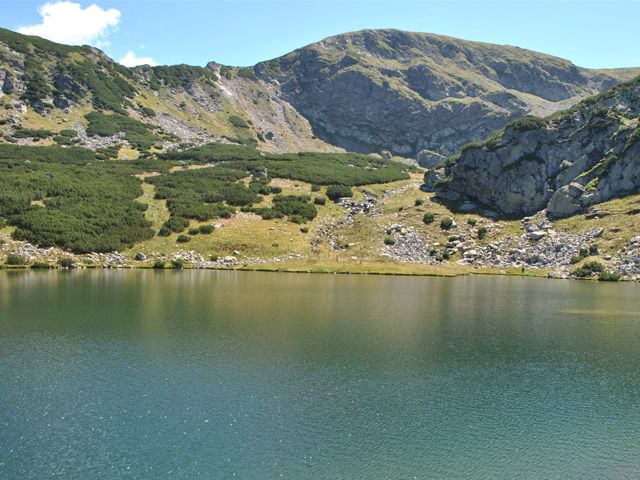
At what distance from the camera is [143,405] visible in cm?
1462

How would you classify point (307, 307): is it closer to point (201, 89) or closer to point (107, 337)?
point (107, 337)

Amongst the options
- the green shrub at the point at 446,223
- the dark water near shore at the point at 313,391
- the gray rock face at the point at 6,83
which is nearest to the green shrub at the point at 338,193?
the green shrub at the point at 446,223

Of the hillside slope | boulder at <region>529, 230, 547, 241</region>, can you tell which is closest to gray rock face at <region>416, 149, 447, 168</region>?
the hillside slope

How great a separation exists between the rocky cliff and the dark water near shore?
1961 inches

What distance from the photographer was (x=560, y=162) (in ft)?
264

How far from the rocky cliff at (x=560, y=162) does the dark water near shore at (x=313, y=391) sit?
49817 millimetres

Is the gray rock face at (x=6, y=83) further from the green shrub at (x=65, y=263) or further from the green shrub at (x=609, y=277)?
the green shrub at (x=609, y=277)

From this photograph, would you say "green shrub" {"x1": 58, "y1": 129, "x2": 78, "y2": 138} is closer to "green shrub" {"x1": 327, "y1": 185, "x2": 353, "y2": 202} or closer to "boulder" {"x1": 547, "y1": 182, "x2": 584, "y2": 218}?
"green shrub" {"x1": 327, "y1": 185, "x2": 353, "y2": 202}

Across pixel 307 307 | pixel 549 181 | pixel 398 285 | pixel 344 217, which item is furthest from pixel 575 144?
pixel 307 307

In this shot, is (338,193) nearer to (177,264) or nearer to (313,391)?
(177,264)

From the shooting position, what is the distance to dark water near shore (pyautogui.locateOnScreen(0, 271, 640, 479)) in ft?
38.1

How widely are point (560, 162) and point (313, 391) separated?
273 feet

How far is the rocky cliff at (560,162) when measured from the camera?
71.3 m

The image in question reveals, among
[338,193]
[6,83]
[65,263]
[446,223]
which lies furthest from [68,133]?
[446,223]
